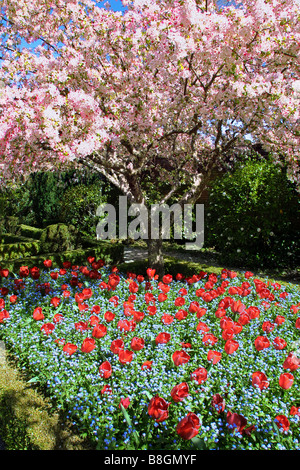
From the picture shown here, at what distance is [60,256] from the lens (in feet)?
22.6

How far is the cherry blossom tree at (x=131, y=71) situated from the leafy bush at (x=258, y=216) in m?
2.47

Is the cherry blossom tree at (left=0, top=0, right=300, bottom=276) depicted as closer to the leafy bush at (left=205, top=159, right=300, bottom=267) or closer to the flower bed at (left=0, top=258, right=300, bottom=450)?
the flower bed at (left=0, top=258, right=300, bottom=450)

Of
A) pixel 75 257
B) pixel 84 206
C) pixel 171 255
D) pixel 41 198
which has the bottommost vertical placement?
pixel 171 255

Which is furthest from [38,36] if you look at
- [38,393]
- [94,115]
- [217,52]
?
[38,393]

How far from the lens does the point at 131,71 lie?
5363 mm

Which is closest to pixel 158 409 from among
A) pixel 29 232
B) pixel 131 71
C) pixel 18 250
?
pixel 131 71

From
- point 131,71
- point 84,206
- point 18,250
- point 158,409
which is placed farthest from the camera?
point 84,206

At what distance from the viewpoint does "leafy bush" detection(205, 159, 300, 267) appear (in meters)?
8.44

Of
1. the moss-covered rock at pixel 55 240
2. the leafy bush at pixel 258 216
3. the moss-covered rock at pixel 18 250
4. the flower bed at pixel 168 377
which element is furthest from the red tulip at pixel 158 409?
the leafy bush at pixel 258 216

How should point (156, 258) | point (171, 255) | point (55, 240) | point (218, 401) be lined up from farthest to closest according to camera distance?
point (171, 255) < point (55, 240) < point (156, 258) < point (218, 401)

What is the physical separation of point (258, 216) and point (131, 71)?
16.7 ft

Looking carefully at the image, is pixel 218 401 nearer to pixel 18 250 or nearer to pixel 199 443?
pixel 199 443

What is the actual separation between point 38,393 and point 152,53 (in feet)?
15.0

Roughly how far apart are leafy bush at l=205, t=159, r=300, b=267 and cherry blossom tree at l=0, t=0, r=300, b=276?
8.10ft
